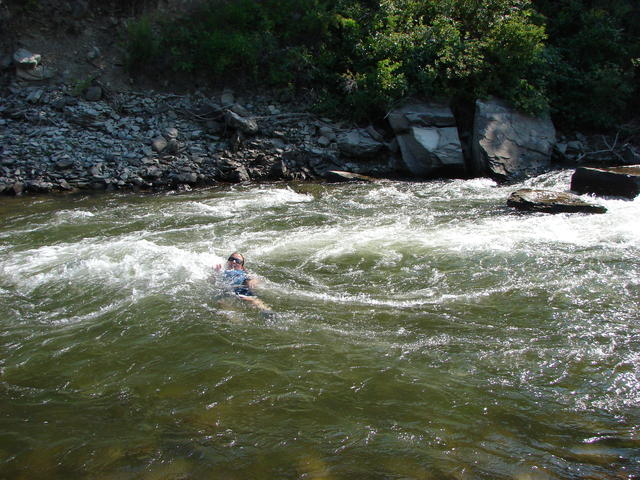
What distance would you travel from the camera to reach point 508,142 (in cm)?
1434

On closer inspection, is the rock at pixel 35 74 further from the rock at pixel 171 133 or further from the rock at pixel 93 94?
the rock at pixel 171 133

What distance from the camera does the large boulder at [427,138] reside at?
1395cm

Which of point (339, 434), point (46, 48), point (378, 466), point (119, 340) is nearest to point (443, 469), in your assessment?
point (378, 466)

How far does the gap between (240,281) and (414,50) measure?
11765 mm

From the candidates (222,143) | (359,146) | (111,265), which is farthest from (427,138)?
(111,265)

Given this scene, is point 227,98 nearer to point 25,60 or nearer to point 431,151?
point 25,60

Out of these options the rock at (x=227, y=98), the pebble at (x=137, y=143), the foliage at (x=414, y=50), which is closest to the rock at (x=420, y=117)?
the foliage at (x=414, y=50)

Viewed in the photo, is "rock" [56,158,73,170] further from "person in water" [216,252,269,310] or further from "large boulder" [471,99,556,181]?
"large boulder" [471,99,556,181]

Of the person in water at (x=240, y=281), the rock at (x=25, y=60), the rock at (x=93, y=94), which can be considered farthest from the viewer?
the rock at (x=25, y=60)

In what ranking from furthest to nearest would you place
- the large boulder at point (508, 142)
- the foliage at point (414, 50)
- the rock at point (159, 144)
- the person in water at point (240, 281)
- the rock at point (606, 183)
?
1. the foliage at point (414, 50)
2. the rock at point (159, 144)
3. the large boulder at point (508, 142)
4. the rock at point (606, 183)
5. the person in water at point (240, 281)

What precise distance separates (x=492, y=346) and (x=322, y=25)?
15.0 m

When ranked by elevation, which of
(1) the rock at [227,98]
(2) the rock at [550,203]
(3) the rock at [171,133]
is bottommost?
(2) the rock at [550,203]

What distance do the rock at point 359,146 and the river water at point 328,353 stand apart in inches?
222

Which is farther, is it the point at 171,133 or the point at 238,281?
the point at 171,133
